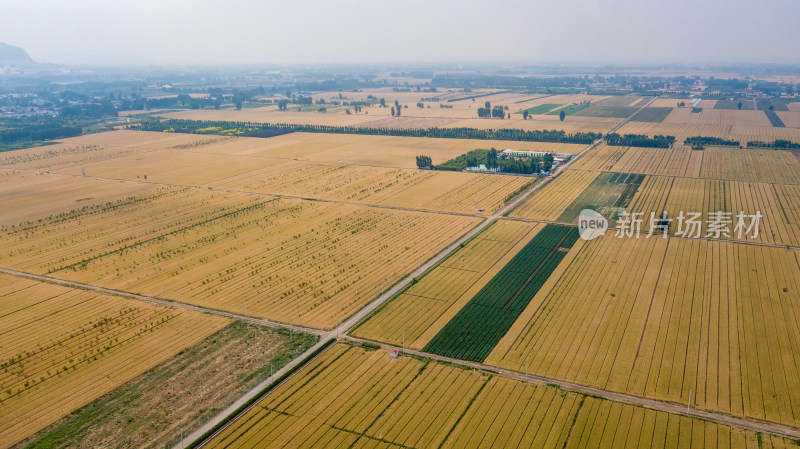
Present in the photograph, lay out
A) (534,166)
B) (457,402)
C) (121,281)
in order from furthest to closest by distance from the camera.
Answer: (534,166) < (121,281) < (457,402)

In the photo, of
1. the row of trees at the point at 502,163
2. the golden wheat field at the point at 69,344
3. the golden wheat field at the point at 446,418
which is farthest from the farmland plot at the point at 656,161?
the golden wheat field at the point at 69,344

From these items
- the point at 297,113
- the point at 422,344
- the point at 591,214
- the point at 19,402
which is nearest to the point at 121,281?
the point at 19,402

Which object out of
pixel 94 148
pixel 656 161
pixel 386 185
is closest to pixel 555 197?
pixel 386 185

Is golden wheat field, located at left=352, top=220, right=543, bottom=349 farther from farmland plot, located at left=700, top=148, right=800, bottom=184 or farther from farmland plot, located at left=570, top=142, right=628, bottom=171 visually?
farmland plot, located at left=700, top=148, right=800, bottom=184

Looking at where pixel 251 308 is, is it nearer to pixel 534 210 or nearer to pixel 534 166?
pixel 534 210

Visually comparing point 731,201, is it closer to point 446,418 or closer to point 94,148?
point 446,418
